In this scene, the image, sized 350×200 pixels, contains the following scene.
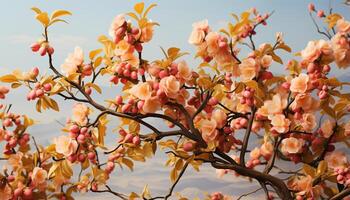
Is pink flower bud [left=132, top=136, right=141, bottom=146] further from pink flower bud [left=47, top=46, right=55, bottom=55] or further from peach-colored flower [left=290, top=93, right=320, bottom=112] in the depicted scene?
peach-colored flower [left=290, top=93, right=320, bottom=112]

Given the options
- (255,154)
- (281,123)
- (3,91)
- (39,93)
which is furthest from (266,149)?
(3,91)

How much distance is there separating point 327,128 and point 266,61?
1.02ft

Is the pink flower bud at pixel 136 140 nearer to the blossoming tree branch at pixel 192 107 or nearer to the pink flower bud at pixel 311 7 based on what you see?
the blossoming tree branch at pixel 192 107

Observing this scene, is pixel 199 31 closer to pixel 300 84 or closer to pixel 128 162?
pixel 300 84

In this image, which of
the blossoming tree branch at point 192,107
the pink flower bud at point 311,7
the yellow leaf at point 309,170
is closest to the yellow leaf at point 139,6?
the blossoming tree branch at point 192,107

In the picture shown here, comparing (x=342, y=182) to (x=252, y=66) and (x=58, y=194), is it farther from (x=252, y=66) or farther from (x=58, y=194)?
(x=58, y=194)

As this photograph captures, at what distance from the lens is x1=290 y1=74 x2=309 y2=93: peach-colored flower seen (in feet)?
4.50

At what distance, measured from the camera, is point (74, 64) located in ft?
4.55

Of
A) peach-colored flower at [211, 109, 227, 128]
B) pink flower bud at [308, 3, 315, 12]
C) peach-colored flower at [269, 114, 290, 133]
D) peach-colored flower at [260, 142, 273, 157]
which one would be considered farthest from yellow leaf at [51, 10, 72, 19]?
pink flower bud at [308, 3, 315, 12]

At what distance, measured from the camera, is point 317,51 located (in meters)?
1.40

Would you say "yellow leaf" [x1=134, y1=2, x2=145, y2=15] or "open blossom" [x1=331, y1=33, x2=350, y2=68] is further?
"open blossom" [x1=331, y1=33, x2=350, y2=68]

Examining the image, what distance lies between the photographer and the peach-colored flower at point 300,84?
137 centimetres

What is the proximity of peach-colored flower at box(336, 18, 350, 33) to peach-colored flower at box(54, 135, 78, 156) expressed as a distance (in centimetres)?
95

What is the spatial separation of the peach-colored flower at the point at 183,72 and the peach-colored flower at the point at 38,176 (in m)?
0.52
